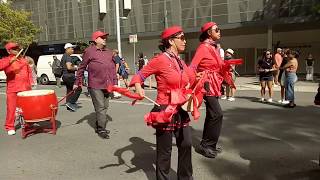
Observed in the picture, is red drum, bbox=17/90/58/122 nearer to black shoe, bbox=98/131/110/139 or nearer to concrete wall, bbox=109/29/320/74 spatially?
black shoe, bbox=98/131/110/139

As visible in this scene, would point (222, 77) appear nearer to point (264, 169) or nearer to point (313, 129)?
point (264, 169)

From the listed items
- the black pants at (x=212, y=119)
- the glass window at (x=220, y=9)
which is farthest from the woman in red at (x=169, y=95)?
the glass window at (x=220, y=9)

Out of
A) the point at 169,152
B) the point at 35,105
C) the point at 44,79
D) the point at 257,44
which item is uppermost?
the point at 257,44

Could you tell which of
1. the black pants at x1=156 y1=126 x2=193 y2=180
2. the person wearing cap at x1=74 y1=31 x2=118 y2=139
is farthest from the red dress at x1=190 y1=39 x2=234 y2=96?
the person wearing cap at x1=74 y1=31 x2=118 y2=139

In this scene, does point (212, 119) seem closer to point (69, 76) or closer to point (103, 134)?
point (103, 134)

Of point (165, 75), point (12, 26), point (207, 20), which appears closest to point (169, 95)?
point (165, 75)

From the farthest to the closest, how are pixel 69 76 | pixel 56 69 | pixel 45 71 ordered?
1. pixel 45 71
2. pixel 56 69
3. pixel 69 76

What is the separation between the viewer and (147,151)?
6473mm

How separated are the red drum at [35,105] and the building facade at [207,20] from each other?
17087 mm

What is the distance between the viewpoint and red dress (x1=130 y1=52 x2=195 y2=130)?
4309 millimetres

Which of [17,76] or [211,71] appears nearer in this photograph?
[211,71]

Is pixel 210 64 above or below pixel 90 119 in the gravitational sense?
above

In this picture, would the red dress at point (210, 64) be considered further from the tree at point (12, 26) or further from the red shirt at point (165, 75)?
the tree at point (12, 26)

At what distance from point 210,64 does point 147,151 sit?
1712 mm
